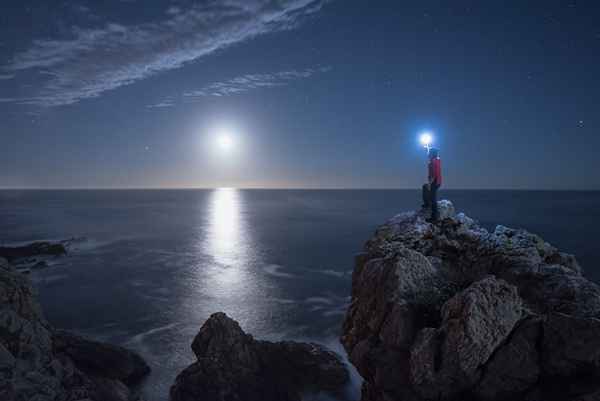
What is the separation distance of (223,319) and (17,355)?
9089 millimetres

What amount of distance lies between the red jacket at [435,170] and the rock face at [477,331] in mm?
A: 5776

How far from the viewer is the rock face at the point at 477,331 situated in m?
7.50

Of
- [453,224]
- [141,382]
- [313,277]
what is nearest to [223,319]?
[141,382]

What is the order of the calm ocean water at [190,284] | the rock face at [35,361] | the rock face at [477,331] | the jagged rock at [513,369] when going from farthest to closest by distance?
the calm ocean water at [190,284] → the rock face at [35,361] → the jagged rock at [513,369] → the rock face at [477,331]

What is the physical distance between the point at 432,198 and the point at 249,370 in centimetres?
1298

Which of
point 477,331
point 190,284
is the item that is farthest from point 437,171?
point 190,284

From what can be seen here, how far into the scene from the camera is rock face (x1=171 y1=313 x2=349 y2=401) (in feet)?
57.1

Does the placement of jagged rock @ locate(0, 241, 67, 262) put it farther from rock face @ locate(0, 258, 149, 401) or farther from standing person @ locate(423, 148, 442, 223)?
standing person @ locate(423, 148, 442, 223)

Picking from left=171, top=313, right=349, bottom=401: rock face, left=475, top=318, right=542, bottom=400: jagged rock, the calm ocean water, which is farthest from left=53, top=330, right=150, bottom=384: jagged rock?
left=475, top=318, right=542, bottom=400: jagged rock

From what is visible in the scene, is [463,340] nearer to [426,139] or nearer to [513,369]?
[513,369]

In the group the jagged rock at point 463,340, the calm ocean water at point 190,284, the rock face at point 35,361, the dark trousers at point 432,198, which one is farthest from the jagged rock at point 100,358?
the dark trousers at point 432,198

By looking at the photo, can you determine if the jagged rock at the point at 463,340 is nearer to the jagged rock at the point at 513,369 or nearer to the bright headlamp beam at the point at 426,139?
the jagged rock at the point at 513,369

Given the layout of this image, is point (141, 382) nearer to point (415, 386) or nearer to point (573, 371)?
point (415, 386)

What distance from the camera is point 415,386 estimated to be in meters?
8.33
